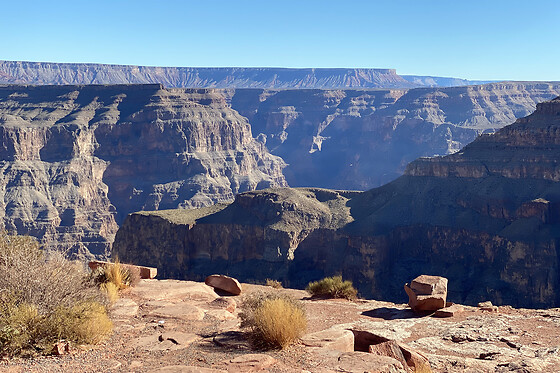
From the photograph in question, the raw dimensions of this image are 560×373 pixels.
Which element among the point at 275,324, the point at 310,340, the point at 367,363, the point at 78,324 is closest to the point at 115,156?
the point at 78,324

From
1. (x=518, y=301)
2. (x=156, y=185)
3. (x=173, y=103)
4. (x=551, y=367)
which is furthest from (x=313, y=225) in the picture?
(x=173, y=103)

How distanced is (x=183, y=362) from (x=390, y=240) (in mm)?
60877

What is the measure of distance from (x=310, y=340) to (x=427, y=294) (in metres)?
8.94

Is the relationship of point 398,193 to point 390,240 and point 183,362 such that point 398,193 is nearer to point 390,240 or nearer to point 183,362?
point 390,240

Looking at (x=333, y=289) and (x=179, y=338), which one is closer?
(x=179, y=338)

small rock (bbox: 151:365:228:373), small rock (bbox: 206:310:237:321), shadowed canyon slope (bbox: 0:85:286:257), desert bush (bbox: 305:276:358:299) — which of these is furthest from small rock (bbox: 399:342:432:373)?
shadowed canyon slope (bbox: 0:85:286:257)

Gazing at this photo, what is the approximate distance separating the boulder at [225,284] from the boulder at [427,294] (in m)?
5.93

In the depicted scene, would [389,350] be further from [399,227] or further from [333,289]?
[399,227]

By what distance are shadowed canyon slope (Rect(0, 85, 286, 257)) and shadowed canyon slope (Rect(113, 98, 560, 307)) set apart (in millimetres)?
44183

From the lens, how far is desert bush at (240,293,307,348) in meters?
13.4

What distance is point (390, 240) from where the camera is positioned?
72.1 metres

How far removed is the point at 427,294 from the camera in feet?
72.1

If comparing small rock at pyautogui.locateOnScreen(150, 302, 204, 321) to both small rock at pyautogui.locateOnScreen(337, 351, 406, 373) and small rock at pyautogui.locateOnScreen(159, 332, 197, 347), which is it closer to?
small rock at pyautogui.locateOnScreen(159, 332, 197, 347)

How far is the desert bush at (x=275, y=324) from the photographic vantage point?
13.4 m
